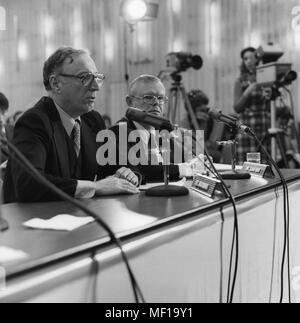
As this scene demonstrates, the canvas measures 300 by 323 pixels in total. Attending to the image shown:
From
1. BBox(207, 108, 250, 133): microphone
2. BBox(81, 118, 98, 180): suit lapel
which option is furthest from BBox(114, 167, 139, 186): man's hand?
BBox(207, 108, 250, 133): microphone

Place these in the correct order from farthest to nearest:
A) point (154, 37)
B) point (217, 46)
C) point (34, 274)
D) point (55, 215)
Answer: point (154, 37) → point (217, 46) → point (55, 215) → point (34, 274)

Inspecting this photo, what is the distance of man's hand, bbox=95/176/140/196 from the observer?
130 cm

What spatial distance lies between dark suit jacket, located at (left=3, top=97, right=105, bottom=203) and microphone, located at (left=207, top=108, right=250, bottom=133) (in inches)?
18.1

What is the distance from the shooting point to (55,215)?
98 centimetres

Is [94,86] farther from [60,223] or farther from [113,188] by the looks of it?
[60,223]

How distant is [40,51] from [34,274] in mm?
5663

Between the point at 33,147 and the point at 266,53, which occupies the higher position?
the point at 266,53

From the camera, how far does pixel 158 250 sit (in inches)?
33.6

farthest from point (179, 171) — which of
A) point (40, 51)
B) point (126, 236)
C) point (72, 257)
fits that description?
point (40, 51)

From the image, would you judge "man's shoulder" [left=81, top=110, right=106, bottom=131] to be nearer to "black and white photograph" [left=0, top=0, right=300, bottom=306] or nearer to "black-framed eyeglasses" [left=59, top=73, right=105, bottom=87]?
"black and white photograph" [left=0, top=0, right=300, bottom=306]

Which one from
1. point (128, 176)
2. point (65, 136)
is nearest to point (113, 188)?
point (128, 176)

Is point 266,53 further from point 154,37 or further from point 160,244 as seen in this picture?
point 160,244

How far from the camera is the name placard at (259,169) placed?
1738 mm

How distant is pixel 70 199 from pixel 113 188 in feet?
2.05
